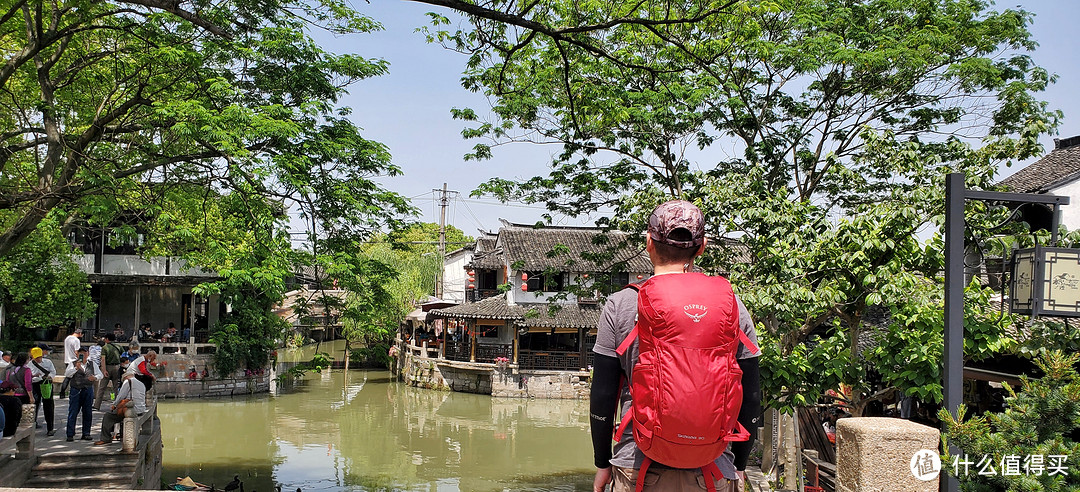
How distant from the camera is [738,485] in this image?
2088mm

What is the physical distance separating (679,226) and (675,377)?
423 mm

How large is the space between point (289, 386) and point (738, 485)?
25.8 metres

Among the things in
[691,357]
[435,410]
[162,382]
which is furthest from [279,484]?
[691,357]

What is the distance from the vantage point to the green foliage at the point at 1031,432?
3562mm

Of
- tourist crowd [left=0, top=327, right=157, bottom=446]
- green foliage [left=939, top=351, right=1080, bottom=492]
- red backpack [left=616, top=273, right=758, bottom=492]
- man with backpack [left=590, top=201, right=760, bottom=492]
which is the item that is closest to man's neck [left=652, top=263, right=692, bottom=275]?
man with backpack [left=590, top=201, right=760, bottom=492]

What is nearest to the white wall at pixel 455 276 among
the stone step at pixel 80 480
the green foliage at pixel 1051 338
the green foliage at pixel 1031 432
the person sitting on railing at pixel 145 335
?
the person sitting on railing at pixel 145 335

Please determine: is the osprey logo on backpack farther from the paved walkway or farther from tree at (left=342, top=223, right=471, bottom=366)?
the paved walkway

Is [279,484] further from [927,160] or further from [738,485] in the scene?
[738,485]

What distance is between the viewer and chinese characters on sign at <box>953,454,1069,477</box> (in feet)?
11.7

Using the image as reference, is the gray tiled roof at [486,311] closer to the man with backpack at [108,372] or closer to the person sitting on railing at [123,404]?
the man with backpack at [108,372]

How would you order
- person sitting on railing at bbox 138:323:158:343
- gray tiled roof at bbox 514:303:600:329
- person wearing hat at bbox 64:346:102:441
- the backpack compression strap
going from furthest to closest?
1. gray tiled roof at bbox 514:303:600:329
2. person sitting on railing at bbox 138:323:158:343
3. person wearing hat at bbox 64:346:102:441
4. the backpack compression strap

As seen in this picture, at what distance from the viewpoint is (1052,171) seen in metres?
12.3

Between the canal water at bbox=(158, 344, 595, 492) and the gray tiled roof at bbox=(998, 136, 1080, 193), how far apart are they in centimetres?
886

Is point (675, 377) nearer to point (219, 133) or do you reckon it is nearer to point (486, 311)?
point (219, 133)
